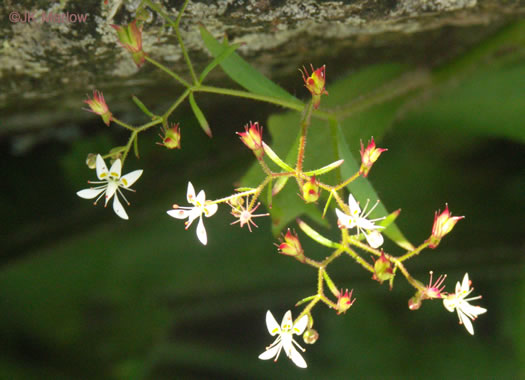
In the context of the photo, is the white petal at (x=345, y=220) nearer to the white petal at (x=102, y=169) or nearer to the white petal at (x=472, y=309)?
the white petal at (x=472, y=309)

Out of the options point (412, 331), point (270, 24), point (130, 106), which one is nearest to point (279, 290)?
point (412, 331)

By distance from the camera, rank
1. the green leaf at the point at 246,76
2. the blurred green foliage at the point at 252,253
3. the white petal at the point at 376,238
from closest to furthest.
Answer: the white petal at the point at 376,238 < the green leaf at the point at 246,76 < the blurred green foliage at the point at 252,253

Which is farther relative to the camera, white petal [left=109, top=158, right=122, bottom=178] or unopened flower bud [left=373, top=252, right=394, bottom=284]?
white petal [left=109, top=158, right=122, bottom=178]

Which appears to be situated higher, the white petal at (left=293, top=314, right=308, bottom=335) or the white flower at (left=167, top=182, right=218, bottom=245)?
the white flower at (left=167, top=182, right=218, bottom=245)

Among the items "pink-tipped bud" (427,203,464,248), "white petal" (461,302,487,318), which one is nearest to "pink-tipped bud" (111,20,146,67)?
"pink-tipped bud" (427,203,464,248)

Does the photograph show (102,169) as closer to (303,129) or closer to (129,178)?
(129,178)

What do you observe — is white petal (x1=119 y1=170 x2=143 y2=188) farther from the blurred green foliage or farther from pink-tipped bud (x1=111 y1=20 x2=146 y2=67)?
the blurred green foliage

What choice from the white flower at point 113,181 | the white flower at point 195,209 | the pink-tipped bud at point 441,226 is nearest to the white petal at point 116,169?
the white flower at point 113,181

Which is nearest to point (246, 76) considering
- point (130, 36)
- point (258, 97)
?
point (258, 97)
